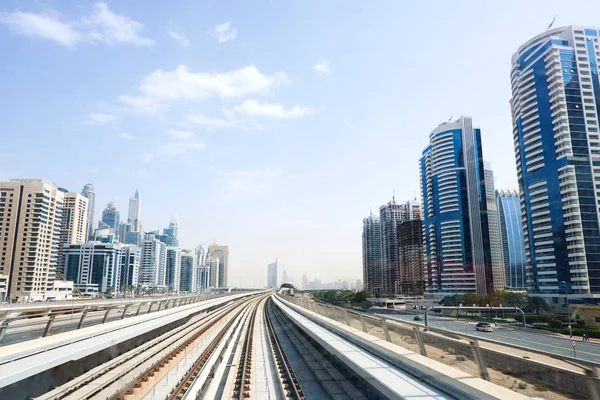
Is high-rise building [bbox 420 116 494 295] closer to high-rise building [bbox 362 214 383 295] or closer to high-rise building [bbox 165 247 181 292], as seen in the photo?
high-rise building [bbox 362 214 383 295]

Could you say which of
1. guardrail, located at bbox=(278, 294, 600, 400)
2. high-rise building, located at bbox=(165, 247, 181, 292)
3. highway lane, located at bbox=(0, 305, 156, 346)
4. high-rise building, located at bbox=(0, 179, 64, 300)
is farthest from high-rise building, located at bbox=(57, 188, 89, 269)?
guardrail, located at bbox=(278, 294, 600, 400)

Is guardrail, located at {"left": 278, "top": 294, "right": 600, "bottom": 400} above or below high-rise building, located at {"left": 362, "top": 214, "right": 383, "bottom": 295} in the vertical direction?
below

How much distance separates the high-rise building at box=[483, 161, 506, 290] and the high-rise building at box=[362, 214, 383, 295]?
43.3 metres

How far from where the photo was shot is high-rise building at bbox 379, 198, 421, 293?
425 ft

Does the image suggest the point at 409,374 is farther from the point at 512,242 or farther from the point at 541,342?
the point at 512,242

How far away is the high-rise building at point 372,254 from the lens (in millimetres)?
141125

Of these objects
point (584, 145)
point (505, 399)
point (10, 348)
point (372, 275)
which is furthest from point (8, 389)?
point (372, 275)

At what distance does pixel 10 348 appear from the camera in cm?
703

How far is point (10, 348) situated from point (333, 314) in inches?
417

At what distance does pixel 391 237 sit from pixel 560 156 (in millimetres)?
71128

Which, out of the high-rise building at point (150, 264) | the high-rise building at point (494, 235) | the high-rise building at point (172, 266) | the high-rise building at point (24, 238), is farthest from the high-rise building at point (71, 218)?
the high-rise building at point (494, 235)

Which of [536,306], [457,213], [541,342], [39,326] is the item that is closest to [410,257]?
[457,213]

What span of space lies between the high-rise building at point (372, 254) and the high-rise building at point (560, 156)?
68.3 meters

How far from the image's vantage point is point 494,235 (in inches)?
4094
